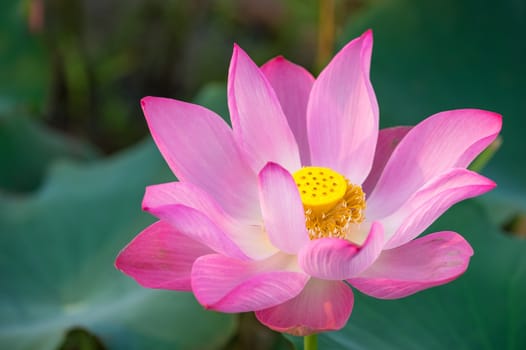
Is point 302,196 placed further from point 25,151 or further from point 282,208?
point 25,151

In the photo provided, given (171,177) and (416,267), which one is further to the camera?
(171,177)

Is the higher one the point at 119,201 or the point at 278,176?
the point at 278,176

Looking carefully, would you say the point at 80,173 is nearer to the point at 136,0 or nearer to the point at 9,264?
the point at 9,264

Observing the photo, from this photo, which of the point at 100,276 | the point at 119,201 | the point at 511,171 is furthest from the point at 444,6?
the point at 100,276

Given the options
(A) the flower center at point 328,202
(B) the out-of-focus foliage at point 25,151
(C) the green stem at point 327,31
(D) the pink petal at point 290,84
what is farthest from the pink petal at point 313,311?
(B) the out-of-focus foliage at point 25,151

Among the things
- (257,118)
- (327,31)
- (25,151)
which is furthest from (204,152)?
(25,151)

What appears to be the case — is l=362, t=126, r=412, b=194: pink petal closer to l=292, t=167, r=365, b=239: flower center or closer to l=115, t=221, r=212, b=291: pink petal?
l=292, t=167, r=365, b=239: flower center
